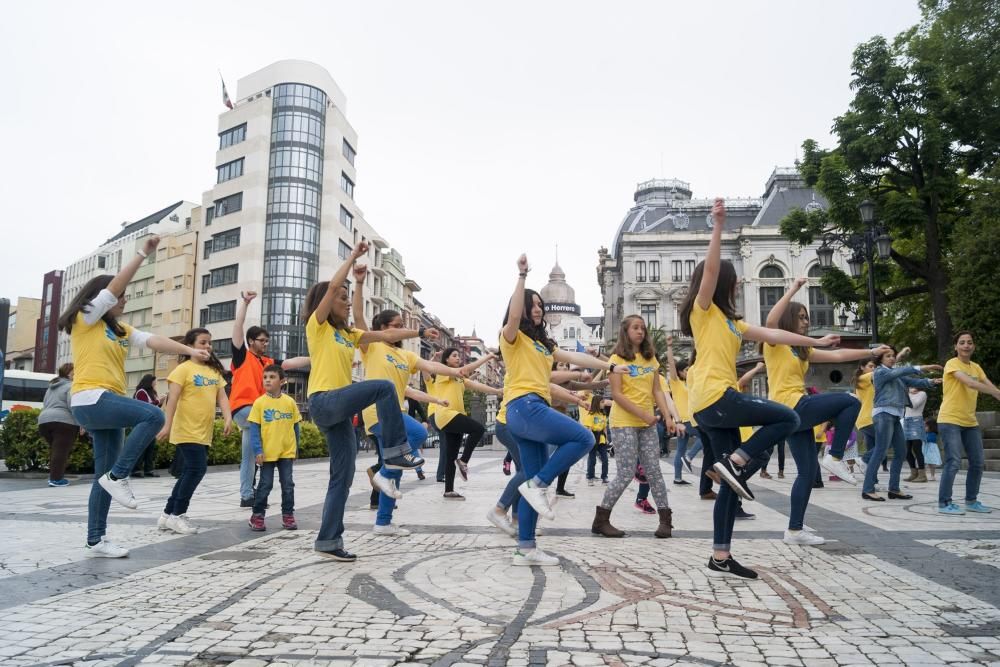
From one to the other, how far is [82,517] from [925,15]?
27.0 meters

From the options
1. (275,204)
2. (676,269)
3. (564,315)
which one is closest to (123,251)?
(275,204)

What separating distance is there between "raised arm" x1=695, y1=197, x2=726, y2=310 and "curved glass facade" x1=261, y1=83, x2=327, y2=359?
5368 cm

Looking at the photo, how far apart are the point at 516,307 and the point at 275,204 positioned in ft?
184

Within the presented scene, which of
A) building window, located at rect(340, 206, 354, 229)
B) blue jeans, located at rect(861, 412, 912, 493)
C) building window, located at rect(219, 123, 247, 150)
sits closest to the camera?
blue jeans, located at rect(861, 412, 912, 493)

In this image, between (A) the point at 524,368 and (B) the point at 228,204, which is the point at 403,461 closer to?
(A) the point at 524,368

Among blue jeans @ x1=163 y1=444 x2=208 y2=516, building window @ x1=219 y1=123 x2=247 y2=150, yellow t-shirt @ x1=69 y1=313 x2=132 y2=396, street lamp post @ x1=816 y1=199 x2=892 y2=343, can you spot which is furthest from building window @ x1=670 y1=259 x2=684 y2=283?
yellow t-shirt @ x1=69 y1=313 x2=132 y2=396

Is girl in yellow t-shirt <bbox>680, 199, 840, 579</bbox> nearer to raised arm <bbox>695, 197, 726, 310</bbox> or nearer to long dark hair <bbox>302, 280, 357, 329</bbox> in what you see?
raised arm <bbox>695, 197, 726, 310</bbox>

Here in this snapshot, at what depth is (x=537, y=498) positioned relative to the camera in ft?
14.9

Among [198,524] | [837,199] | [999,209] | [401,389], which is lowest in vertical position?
[198,524]

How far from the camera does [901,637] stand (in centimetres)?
302

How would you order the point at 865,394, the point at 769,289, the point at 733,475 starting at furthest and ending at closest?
the point at 769,289
the point at 865,394
the point at 733,475

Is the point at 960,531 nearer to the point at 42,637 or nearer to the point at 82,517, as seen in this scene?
the point at 42,637

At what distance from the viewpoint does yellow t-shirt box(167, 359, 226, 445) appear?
6.36 meters

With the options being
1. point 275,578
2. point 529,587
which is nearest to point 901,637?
point 529,587
